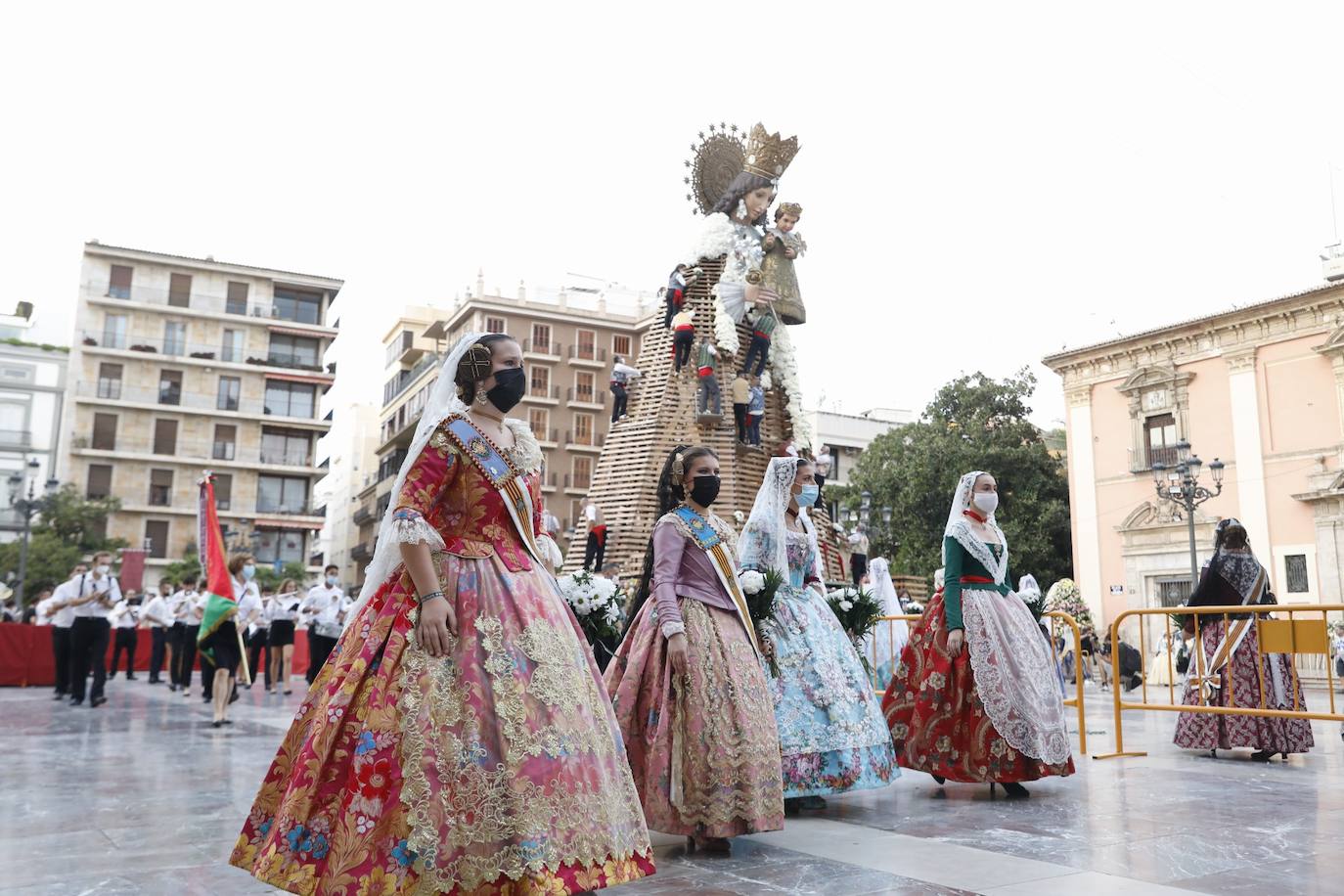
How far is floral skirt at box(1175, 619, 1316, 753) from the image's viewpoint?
26.5ft

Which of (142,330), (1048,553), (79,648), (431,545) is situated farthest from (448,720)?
(142,330)

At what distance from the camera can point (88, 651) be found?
13.1 m

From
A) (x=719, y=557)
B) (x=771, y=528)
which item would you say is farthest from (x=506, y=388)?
(x=771, y=528)

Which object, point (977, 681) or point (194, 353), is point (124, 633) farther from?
point (194, 353)

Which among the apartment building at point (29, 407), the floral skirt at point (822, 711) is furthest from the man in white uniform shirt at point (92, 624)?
the apartment building at point (29, 407)

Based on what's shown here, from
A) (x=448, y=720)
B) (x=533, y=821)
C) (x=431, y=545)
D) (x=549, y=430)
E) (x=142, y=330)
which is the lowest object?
(x=533, y=821)

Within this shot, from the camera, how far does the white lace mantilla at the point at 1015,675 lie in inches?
242

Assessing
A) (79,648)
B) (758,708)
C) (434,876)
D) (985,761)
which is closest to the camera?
(434,876)

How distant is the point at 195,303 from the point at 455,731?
170 feet

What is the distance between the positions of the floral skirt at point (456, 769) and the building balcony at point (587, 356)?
44.8 metres

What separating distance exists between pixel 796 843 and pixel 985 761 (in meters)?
1.80

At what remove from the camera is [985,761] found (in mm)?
6168

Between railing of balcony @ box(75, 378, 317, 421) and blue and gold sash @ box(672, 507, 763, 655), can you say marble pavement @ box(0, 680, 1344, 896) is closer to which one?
blue and gold sash @ box(672, 507, 763, 655)

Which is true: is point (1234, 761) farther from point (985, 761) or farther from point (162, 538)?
point (162, 538)
